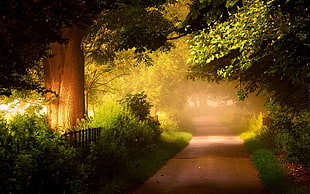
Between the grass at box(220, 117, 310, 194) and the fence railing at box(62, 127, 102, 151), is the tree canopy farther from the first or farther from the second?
the fence railing at box(62, 127, 102, 151)

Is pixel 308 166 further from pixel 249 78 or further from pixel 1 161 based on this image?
pixel 1 161

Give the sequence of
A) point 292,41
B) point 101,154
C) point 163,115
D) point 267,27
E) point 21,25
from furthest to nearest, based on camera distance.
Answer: point 163,115 → point 101,154 → point 267,27 → point 292,41 → point 21,25

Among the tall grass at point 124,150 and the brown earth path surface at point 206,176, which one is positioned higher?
the tall grass at point 124,150

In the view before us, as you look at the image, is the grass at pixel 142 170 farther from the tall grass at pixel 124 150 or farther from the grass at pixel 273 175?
the grass at pixel 273 175

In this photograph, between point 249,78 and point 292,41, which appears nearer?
point 292,41

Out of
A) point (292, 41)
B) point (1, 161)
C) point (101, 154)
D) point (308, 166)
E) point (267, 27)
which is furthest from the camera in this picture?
point (308, 166)

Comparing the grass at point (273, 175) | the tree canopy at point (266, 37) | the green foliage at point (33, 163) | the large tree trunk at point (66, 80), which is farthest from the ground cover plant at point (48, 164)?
the tree canopy at point (266, 37)

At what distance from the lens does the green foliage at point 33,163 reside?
6.52 metres

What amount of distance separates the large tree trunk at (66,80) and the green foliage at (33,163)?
6205 mm

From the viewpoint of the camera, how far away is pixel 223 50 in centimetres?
987

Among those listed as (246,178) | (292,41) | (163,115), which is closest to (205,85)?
(163,115)

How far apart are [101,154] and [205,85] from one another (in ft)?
138

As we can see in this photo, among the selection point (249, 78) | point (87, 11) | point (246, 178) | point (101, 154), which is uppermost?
point (87, 11)

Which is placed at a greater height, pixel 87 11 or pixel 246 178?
pixel 87 11
